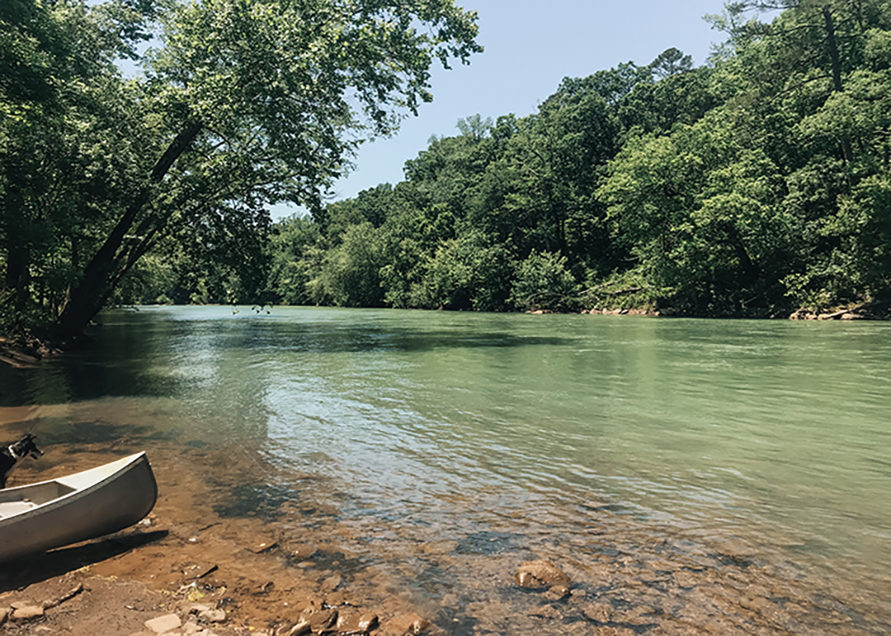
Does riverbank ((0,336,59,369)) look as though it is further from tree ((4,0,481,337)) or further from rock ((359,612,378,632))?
rock ((359,612,378,632))

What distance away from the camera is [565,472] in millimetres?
6617

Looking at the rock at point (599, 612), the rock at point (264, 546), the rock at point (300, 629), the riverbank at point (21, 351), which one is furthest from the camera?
the riverbank at point (21, 351)

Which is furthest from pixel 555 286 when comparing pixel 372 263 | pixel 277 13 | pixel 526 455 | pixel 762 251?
pixel 526 455

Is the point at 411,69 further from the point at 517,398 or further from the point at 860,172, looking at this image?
the point at 860,172

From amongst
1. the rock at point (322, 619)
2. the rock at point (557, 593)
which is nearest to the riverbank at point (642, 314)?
the rock at point (322, 619)

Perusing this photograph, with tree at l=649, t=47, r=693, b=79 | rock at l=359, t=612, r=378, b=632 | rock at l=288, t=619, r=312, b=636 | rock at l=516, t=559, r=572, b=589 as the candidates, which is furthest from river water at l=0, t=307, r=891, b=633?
tree at l=649, t=47, r=693, b=79

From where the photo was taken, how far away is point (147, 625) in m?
3.33

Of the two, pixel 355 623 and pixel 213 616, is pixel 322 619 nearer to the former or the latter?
pixel 355 623

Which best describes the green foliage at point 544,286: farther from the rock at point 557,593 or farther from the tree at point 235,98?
the rock at point 557,593

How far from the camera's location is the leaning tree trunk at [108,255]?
1820cm

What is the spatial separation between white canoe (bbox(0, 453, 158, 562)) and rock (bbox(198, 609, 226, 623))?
5.17ft

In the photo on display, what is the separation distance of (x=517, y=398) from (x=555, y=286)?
152 feet

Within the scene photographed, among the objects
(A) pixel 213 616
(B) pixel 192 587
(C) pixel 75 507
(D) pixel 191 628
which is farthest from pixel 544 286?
(D) pixel 191 628

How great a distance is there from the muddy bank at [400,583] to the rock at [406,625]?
0.01 metres
